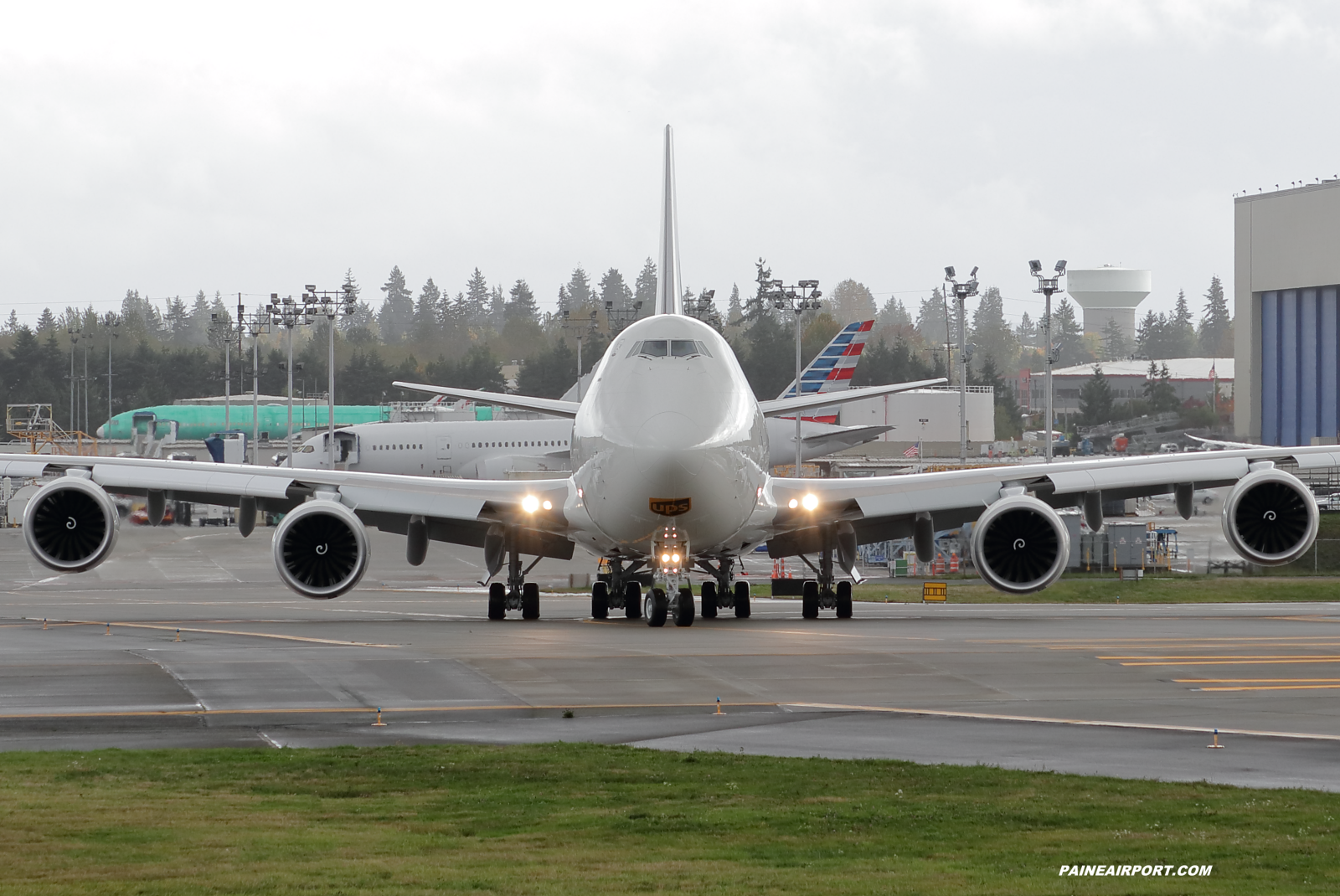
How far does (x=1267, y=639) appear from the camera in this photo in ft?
91.9

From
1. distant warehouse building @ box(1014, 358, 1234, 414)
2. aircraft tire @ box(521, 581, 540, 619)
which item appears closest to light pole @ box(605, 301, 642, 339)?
aircraft tire @ box(521, 581, 540, 619)

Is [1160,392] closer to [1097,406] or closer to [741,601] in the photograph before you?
[1097,406]

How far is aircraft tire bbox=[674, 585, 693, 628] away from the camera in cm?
3047

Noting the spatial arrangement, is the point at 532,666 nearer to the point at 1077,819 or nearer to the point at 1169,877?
the point at 1077,819

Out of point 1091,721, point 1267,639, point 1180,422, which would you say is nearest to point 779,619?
point 1267,639

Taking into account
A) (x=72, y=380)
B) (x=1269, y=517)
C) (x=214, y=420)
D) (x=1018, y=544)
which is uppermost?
(x=72, y=380)

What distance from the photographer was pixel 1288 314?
9138cm

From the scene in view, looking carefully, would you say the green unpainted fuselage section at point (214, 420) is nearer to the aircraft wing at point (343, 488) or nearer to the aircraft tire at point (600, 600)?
the aircraft wing at point (343, 488)

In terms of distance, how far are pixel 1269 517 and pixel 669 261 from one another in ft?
43.8

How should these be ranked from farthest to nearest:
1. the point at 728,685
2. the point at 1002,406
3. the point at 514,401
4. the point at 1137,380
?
1. the point at 1137,380
2. the point at 1002,406
3. the point at 514,401
4. the point at 728,685

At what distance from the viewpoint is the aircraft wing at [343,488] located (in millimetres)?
31875

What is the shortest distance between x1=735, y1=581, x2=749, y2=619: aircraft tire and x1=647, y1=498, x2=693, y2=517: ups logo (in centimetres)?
643

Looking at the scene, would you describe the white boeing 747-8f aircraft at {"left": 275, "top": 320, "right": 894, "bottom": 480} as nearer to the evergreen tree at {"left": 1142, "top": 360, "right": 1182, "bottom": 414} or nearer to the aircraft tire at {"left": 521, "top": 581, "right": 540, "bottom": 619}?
the aircraft tire at {"left": 521, "top": 581, "right": 540, "bottom": 619}

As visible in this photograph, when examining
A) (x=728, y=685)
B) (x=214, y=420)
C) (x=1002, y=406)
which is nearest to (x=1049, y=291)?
(x=728, y=685)
